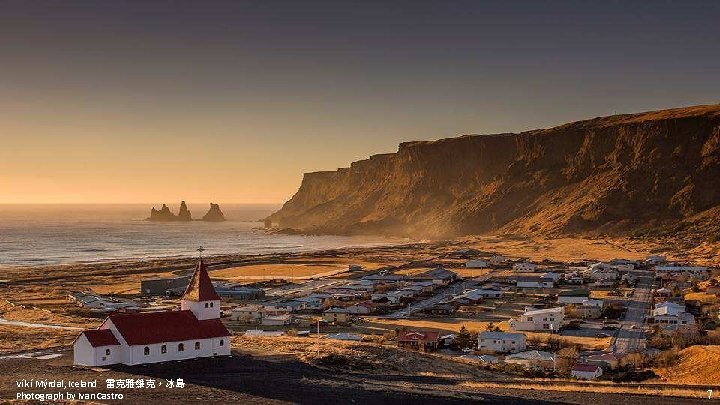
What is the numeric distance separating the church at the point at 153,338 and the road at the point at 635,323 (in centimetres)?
2570

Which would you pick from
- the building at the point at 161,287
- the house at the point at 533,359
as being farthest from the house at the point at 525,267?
the house at the point at 533,359

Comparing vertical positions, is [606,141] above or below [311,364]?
above

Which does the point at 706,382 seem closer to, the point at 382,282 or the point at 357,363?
the point at 357,363

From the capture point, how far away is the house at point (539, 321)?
56219 millimetres

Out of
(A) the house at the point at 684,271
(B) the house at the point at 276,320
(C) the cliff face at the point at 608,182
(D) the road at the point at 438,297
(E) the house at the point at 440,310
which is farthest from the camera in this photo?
(C) the cliff face at the point at 608,182

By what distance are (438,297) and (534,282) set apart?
12.7 metres

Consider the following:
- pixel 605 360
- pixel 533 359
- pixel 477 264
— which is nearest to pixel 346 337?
pixel 533 359

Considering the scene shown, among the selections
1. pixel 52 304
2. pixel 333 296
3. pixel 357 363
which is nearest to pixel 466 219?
pixel 333 296

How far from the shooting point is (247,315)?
60.0 metres

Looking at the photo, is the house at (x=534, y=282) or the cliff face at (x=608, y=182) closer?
the house at (x=534, y=282)

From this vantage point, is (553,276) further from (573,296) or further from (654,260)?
(654,260)

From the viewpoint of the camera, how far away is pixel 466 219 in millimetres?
186750

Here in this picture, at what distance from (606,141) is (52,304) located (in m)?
144

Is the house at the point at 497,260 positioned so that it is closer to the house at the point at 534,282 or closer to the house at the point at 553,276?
the house at the point at 553,276
